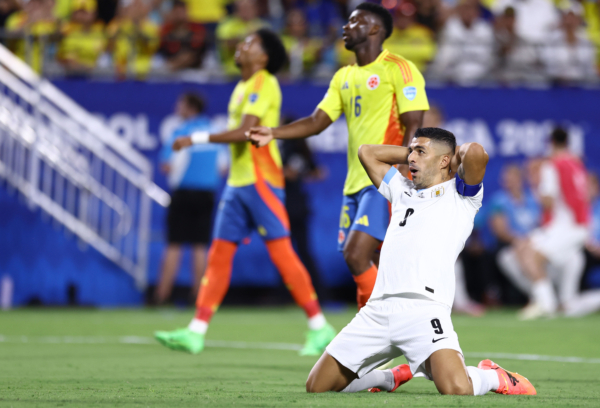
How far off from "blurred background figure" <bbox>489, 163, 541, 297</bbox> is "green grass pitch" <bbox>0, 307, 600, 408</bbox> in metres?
1.48

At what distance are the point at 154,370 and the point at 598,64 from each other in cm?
1098

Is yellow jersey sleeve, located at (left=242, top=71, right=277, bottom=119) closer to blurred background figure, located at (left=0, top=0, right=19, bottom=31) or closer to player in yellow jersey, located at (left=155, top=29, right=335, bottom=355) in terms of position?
player in yellow jersey, located at (left=155, top=29, right=335, bottom=355)

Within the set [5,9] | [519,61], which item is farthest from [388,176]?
[5,9]

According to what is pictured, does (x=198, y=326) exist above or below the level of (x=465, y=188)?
below

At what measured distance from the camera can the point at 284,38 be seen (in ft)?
45.6

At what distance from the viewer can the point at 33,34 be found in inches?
507

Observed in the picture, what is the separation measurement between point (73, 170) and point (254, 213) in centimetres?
601

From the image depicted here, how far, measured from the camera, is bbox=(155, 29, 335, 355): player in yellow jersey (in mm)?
6969

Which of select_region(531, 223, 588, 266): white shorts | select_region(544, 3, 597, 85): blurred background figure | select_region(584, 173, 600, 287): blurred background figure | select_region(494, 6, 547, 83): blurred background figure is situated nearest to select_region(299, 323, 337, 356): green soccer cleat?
select_region(531, 223, 588, 266): white shorts

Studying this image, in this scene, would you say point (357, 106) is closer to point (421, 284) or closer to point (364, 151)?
point (364, 151)

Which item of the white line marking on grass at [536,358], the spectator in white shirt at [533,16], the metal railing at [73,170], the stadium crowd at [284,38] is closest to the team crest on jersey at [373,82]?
the white line marking on grass at [536,358]

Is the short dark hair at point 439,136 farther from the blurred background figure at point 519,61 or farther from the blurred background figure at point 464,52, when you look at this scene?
the blurred background figure at point 519,61

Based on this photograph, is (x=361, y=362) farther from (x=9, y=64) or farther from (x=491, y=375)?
(x=9, y=64)

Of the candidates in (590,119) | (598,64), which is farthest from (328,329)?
(598,64)
